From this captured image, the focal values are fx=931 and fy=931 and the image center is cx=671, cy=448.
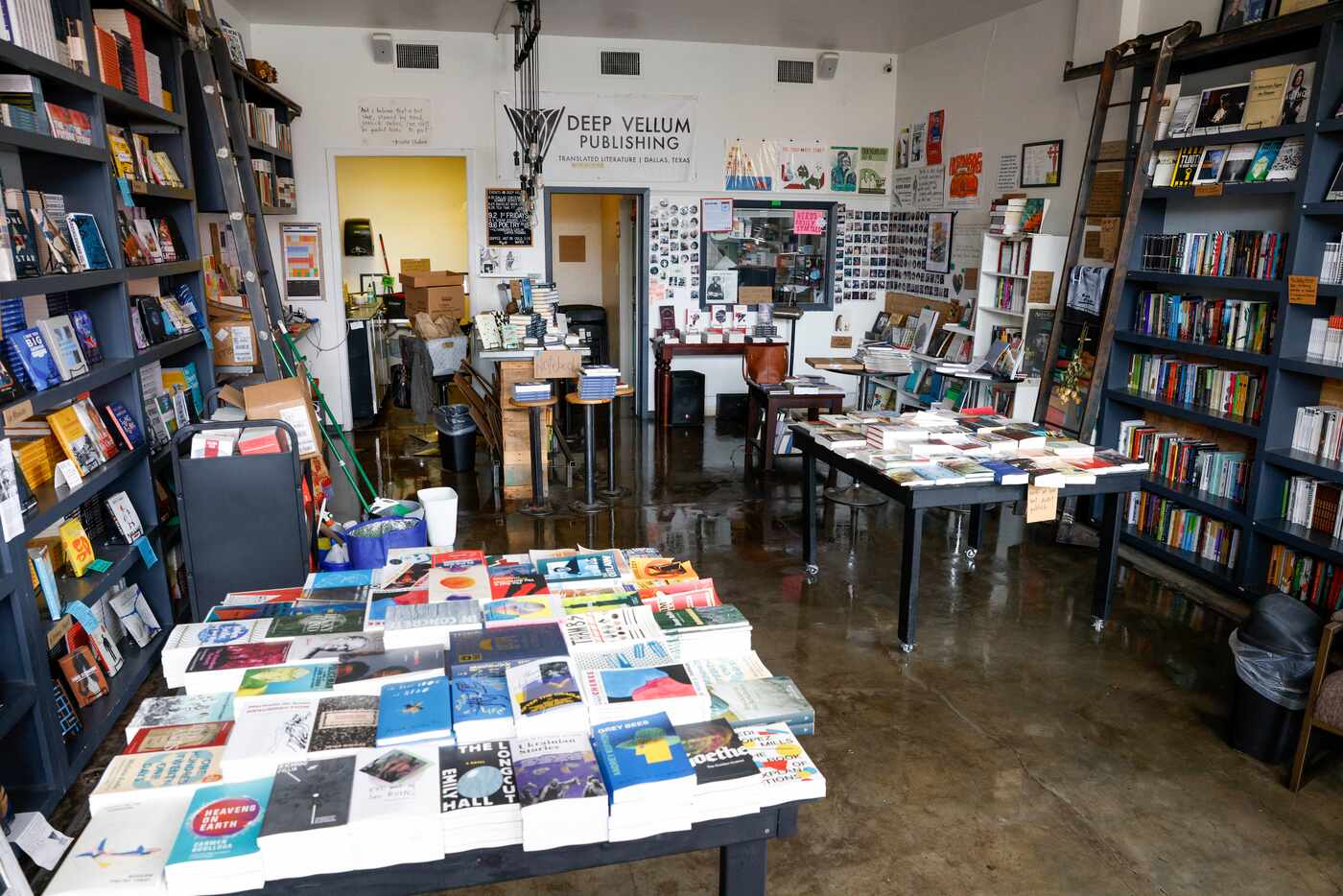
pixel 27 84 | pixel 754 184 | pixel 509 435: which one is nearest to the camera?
pixel 27 84

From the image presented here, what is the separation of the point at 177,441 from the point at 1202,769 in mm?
4324

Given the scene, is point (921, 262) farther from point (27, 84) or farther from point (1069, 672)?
point (27, 84)

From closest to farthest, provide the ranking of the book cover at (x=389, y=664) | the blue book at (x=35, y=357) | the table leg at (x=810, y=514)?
the book cover at (x=389, y=664), the blue book at (x=35, y=357), the table leg at (x=810, y=514)

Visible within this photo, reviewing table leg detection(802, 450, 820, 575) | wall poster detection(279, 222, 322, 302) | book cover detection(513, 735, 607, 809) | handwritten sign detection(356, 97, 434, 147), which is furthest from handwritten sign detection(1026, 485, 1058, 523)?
wall poster detection(279, 222, 322, 302)

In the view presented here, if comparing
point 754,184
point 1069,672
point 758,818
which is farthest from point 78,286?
point 754,184

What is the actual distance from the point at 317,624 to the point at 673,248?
770 centimetres

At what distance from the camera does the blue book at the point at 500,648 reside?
2156 mm

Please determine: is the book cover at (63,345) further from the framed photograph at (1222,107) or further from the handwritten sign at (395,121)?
the framed photograph at (1222,107)

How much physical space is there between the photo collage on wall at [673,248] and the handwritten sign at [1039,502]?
590 centimetres

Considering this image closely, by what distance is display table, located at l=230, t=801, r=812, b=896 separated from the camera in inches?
67.4

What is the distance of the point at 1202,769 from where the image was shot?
11.6 feet

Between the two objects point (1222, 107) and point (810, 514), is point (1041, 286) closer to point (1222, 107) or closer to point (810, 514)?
point (1222, 107)

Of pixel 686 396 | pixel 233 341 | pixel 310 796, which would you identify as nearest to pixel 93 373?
pixel 233 341

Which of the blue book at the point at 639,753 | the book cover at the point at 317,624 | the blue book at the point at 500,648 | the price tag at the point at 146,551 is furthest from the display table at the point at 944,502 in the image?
the price tag at the point at 146,551
